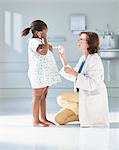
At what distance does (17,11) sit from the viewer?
741 centimetres

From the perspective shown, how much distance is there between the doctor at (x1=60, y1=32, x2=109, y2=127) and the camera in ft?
13.3

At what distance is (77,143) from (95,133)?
46 cm

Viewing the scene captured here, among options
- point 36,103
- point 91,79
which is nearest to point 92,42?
point 91,79

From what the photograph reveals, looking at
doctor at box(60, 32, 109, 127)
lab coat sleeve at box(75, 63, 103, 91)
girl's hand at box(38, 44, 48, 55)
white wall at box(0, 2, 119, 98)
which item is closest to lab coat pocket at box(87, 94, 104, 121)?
doctor at box(60, 32, 109, 127)

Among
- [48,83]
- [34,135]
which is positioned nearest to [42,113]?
[48,83]

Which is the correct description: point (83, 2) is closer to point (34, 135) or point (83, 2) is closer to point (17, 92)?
point (17, 92)

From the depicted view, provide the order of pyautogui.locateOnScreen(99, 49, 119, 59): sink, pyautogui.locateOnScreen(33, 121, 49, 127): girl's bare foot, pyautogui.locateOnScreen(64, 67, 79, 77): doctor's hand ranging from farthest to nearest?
1. pyautogui.locateOnScreen(99, 49, 119, 59): sink
2. pyautogui.locateOnScreen(33, 121, 49, 127): girl's bare foot
3. pyautogui.locateOnScreen(64, 67, 79, 77): doctor's hand

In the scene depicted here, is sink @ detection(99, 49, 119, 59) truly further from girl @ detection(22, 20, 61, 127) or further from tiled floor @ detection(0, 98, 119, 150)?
girl @ detection(22, 20, 61, 127)

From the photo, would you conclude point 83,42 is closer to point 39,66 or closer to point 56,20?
point 39,66

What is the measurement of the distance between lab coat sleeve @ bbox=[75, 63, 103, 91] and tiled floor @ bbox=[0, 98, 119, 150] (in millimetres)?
437

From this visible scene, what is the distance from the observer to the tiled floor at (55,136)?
3.29m

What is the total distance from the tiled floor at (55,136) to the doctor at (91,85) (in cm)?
15

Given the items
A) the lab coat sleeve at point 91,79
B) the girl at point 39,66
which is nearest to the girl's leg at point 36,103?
the girl at point 39,66

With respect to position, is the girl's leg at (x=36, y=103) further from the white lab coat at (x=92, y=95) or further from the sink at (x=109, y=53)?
the sink at (x=109, y=53)
